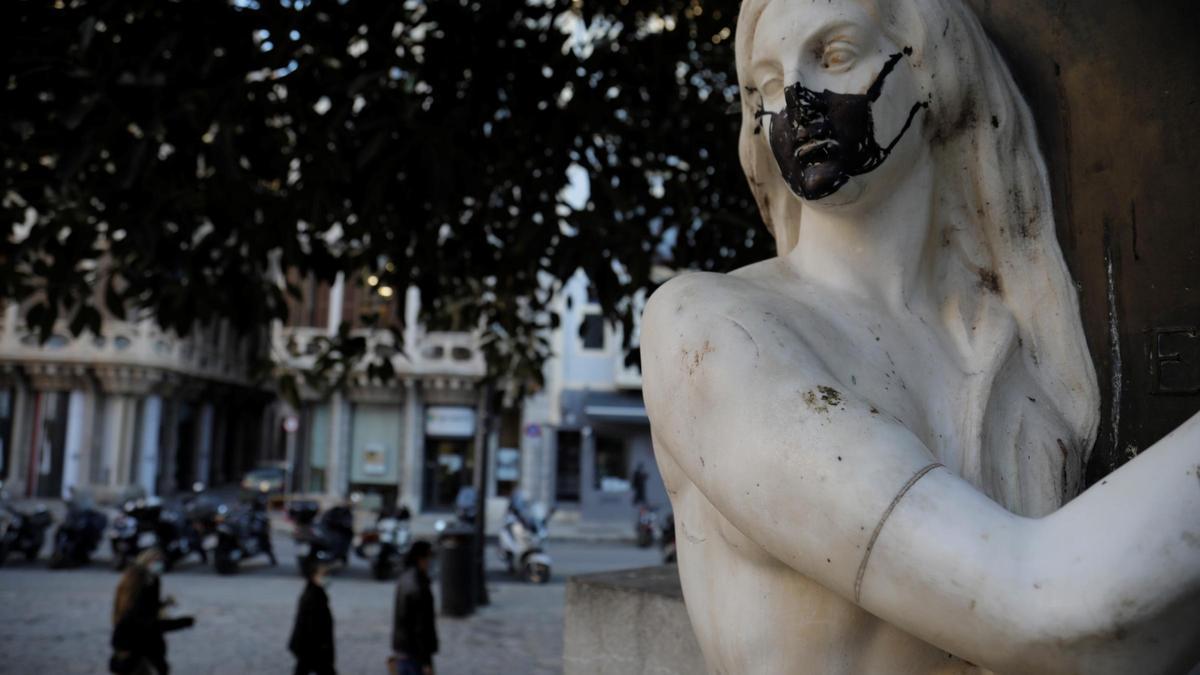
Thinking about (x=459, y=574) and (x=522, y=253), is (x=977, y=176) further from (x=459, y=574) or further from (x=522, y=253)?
(x=459, y=574)

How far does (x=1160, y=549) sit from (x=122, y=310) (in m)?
5.40

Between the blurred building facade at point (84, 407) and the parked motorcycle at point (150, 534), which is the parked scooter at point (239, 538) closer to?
the parked motorcycle at point (150, 534)

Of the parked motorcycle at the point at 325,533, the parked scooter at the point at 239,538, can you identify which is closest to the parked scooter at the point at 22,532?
the parked scooter at the point at 239,538

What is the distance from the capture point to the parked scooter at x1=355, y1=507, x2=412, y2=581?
1391 cm

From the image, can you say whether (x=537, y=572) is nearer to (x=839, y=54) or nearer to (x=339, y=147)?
(x=339, y=147)

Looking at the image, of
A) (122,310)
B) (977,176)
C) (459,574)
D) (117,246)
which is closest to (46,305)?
(122,310)

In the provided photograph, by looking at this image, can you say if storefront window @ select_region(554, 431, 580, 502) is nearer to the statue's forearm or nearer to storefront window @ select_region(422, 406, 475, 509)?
storefront window @ select_region(422, 406, 475, 509)

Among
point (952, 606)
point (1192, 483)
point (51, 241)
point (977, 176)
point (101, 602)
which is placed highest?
point (51, 241)

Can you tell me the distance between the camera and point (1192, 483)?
0.88 m

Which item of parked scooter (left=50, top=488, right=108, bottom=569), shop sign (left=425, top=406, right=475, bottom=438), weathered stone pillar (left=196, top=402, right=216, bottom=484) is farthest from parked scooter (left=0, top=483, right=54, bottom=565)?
weathered stone pillar (left=196, top=402, right=216, bottom=484)

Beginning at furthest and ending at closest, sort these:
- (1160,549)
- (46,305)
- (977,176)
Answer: (46,305) < (977,176) < (1160,549)

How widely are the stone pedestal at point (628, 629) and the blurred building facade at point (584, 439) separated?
22321 millimetres

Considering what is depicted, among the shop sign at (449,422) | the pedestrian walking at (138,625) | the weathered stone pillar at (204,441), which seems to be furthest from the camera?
the weathered stone pillar at (204,441)

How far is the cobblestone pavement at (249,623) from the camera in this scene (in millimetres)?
8633
